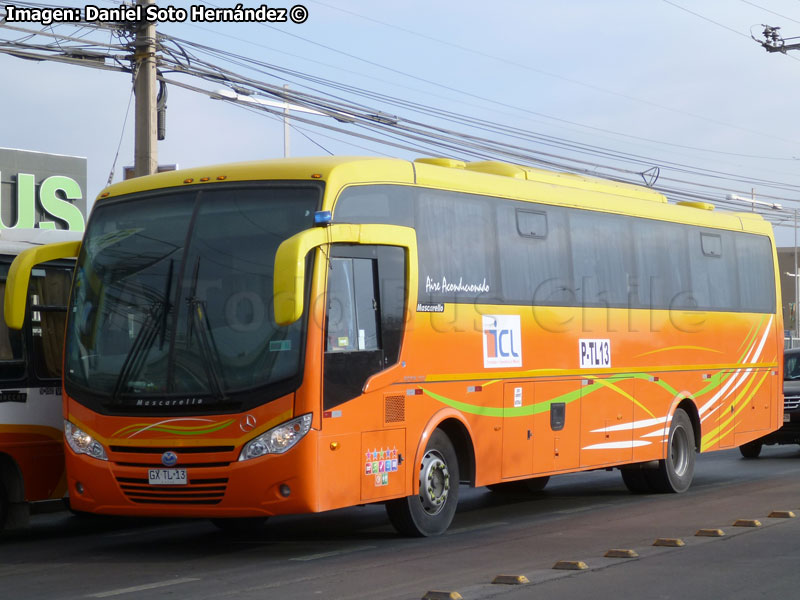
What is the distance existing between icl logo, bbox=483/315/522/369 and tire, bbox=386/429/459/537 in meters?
1.04

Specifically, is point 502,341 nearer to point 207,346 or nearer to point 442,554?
point 442,554

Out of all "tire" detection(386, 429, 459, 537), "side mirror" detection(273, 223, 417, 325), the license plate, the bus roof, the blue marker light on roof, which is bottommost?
"tire" detection(386, 429, 459, 537)

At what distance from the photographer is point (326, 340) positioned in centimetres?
1010

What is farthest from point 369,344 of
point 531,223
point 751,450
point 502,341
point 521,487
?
point 751,450

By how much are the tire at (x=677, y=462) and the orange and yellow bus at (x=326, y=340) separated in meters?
2.00

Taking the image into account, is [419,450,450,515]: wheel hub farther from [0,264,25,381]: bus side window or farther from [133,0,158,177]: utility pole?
[133,0,158,177]: utility pole

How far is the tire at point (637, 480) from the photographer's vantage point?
625 inches

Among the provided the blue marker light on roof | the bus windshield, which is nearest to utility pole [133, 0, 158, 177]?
the bus windshield

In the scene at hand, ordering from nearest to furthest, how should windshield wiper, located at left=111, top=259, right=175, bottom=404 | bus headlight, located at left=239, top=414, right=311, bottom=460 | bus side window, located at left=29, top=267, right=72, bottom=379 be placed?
bus headlight, located at left=239, top=414, right=311, bottom=460 < windshield wiper, located at left=111, top=259, right=175, bottom=404 < bus side window, located at left=29, top=267, right=72, bottom=379

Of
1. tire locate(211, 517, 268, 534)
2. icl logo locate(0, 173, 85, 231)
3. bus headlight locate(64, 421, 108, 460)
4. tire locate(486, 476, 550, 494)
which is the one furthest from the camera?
icl logo locate(0, 173, 85, 231)

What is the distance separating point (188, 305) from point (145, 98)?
8600 mm

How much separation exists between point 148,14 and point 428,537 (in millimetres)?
10268

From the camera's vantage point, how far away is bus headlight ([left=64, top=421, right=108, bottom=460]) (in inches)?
413

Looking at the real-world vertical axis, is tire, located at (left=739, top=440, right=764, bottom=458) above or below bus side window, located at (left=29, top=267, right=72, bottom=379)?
below
